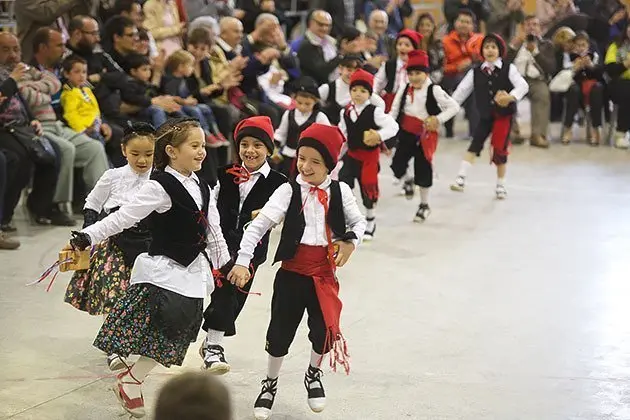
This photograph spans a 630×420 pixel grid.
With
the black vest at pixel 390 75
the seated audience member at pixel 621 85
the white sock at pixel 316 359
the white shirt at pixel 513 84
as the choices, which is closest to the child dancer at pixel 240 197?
the white sock at pixel 316 359

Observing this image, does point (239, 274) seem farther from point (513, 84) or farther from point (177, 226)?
point (513, 84)

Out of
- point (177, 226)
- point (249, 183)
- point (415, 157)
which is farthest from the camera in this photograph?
point (415, 157)

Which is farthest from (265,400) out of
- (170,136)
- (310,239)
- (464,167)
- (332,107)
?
(464,167)

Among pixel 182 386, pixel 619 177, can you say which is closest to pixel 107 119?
pixel 619 177

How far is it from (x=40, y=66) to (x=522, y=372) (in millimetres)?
4427

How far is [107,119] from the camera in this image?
27.0ft

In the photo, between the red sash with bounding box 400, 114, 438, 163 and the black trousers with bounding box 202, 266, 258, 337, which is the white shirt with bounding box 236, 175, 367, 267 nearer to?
the black trousers with bounding box 202, 266, 258, 337

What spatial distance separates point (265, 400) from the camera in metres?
4.41

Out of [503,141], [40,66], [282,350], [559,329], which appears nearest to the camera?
[282,350]

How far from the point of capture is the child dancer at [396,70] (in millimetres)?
8703

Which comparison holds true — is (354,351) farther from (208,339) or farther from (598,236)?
(598,236)

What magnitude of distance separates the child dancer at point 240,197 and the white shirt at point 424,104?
323cm

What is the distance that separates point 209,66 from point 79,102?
5.32ft

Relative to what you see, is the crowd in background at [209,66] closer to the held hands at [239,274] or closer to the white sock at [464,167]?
the white sock at [464,167]
